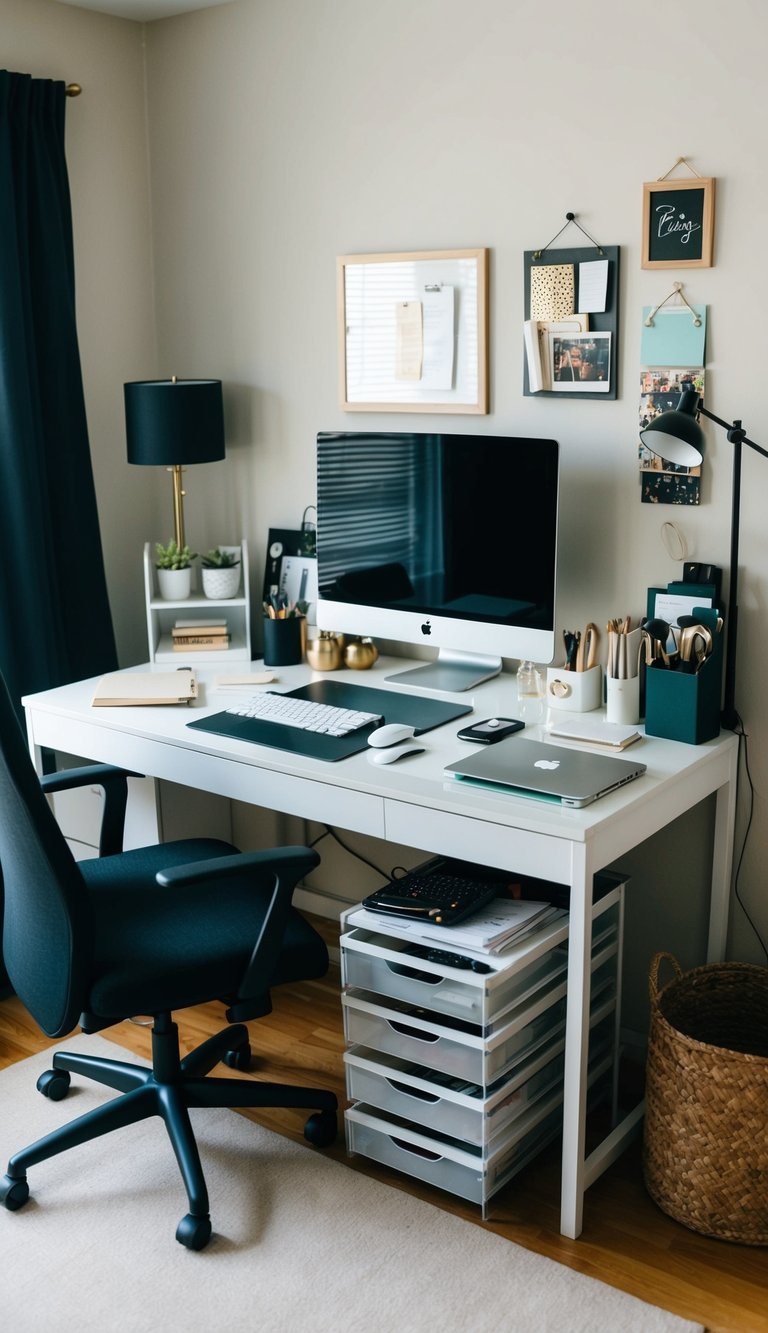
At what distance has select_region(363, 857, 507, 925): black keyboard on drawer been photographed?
2.15m

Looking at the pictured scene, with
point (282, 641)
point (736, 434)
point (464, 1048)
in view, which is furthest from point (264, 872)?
point (736, 434)

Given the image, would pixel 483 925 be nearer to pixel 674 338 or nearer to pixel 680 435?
pixel 680 435

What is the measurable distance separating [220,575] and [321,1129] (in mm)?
1370

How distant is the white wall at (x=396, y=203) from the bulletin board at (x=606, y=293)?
0.06ft

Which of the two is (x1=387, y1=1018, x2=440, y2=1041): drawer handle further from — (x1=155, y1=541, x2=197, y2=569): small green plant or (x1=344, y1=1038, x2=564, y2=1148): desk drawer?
(x1=155, y1=541, x2=197, y2=569): small green plant

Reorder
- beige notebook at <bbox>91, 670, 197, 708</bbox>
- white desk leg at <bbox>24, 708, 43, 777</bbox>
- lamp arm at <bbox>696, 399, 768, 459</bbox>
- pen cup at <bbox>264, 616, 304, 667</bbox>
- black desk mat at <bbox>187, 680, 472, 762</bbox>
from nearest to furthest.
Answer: lamp arm at <bbox>696, 399, 768, 459</bbox>, black desk mat at <bbox>187, 680, 472, 762</bbox>, beige notebook at <bbox>91, 670, 197, 708</bbox>, white desk leg at <bbox>24, 708, 43, 777</bbox>, pen cup at <bbox>264, 616, 304, 667</bbox>

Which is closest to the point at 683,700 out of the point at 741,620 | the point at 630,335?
the point at 741,620

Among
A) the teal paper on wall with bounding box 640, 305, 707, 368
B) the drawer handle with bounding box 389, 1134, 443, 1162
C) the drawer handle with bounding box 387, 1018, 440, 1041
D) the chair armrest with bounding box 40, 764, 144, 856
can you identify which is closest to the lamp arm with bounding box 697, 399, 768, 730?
the teal paper on wall with bounding box 640, 305, 707, 368

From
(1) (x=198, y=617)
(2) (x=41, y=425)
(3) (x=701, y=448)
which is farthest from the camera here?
(1) (x=198, y=617)

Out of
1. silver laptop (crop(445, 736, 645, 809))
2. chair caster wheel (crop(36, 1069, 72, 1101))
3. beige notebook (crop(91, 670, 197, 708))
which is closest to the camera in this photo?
silver laptop (crop(445, 736, 645, 809))

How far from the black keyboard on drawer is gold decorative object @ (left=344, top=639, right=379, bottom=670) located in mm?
617

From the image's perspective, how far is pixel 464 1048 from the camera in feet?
7.02

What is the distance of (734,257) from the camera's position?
2.28 m

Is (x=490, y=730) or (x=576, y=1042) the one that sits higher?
(x=490, y=730)
